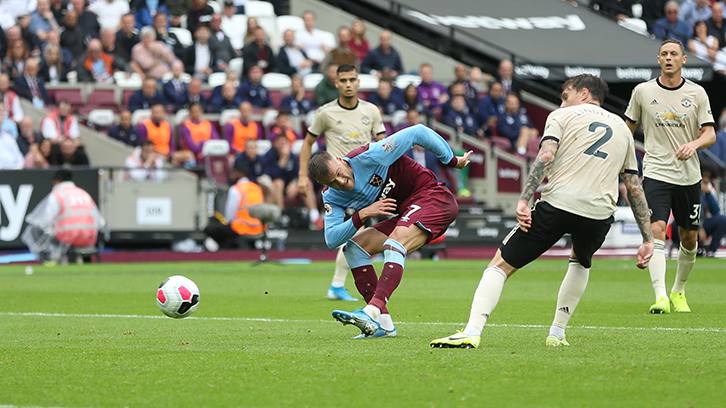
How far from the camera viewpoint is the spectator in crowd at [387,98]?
22000 mm

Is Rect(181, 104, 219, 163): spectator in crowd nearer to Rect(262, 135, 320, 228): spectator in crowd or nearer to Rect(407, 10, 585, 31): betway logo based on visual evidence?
Rect(262, 135, 320, 228): spectator in crowd

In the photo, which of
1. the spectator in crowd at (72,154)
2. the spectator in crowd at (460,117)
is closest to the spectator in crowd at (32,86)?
the spectator in crowd at (72,154)

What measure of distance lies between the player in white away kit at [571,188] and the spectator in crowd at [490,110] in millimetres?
16243

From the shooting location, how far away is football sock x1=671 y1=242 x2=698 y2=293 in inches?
380

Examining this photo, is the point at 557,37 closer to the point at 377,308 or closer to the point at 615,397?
the point at 377,308

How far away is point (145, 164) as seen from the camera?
19906mm

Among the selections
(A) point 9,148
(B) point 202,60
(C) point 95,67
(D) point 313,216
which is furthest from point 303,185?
(B) point 202,60

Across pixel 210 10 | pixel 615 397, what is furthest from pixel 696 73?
pixel 615 397

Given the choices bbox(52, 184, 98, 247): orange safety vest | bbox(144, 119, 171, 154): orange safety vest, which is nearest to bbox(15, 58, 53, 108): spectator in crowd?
bbox(144, 119, 171, 154): orange safety vest

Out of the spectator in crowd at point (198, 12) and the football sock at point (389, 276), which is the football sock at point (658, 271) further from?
the spectator in crowd at point (198, 12)

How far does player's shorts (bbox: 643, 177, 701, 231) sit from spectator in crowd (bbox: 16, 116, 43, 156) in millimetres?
Answer: 14296

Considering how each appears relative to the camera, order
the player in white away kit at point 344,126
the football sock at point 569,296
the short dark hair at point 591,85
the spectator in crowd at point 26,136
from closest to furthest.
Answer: the short dark hair at point 591,85 < the football sock at point 569,296 < the player in white away kit at point 344,126 < the spectator in crowd at point 26,136

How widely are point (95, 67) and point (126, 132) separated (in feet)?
8.17

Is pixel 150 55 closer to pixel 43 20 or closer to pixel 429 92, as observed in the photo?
pixel 43 20
